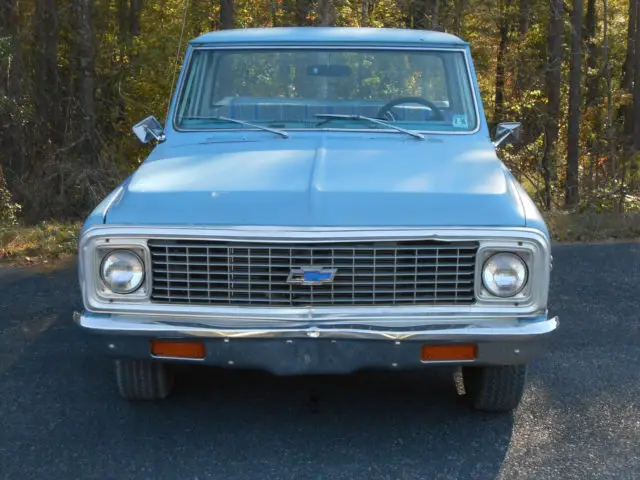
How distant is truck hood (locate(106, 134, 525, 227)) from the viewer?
12.3ft

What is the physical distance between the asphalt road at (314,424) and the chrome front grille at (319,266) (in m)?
0.65

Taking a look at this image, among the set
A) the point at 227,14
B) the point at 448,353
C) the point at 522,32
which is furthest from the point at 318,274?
the point at 522,32

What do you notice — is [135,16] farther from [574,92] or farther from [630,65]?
[630,65]

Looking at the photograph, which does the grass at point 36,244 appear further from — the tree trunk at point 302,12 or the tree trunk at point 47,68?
the tree trunk at point 302,12

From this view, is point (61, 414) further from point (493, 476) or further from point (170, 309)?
point (493, 476)

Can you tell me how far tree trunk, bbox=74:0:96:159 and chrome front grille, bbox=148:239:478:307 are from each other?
10264mm

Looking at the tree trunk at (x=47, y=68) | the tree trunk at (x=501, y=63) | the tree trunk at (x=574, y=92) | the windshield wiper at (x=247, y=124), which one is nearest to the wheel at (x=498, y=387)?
the windshield wiper at (x=247, y=124)

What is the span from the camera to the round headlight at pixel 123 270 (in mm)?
3811

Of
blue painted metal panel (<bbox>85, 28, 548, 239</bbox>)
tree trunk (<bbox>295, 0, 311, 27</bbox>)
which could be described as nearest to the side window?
blue painted metal panel (<bbox>85, 28, 548, 239</bbox>)

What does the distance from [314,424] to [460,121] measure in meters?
1.84

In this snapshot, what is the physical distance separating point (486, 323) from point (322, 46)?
2116 mm

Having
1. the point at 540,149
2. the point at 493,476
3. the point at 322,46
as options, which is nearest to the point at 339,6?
the point at 540,149

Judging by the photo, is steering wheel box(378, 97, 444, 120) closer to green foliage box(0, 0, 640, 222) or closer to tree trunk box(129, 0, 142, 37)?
green foliage box(0, 0, 640, 222)

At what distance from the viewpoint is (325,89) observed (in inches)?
201
